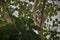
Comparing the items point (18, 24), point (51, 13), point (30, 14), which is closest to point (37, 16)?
point (30, 14)

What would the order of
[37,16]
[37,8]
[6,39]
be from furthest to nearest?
1. [37,8]
2. [37,16]
3. [6,39]

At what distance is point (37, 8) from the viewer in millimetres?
2256

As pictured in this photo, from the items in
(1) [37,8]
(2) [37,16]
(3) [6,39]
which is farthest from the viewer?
(1) [37,8]

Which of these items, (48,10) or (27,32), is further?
(48,10)

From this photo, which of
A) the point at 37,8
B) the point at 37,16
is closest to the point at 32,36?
the point at 37,16

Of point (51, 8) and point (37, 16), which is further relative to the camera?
point (51, 8)

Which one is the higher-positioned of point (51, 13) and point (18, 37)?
point (18, 37)

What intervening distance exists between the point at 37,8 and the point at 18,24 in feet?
5.37

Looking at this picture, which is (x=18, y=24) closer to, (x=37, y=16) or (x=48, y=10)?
(x=37, y=16)

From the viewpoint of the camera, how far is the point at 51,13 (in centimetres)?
231

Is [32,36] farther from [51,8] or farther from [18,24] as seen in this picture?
[51,8]

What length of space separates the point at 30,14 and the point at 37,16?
0.13 meters

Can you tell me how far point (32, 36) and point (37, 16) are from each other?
1532 mm

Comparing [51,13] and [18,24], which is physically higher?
[18,24]
